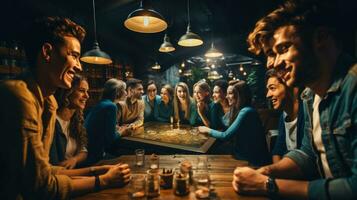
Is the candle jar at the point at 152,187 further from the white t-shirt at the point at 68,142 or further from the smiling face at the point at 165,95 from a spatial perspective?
the smiling face at the point at 165,95

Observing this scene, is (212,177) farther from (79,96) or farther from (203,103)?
(203,103)

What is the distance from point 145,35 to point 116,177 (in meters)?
8.26

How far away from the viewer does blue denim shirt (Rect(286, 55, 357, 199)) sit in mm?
1096

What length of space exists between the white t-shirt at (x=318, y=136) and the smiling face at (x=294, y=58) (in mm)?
272

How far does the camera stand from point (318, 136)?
4.77 ft

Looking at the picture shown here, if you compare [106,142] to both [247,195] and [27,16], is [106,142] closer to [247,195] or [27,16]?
[247,195]

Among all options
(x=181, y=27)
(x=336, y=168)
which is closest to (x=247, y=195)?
(x=336, y=168)

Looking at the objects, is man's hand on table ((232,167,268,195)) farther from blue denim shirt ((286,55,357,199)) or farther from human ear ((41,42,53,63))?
human ear ((41,42,53,63))

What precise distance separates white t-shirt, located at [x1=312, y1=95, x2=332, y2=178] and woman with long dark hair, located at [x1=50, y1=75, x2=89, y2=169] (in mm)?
2262

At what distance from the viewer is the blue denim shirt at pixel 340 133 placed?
3.59 ft

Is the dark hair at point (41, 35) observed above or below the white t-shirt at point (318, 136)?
above

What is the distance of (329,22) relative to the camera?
1304 mm

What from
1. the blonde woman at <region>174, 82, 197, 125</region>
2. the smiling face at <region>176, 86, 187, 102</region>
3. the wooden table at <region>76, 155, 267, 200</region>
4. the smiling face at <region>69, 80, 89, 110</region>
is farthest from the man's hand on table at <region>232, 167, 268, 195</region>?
the smiling face at <region>176, 86, 187, 102</region>

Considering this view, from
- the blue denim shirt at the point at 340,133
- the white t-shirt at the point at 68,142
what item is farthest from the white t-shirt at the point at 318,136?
the white t-shirt at the point at 68,142
